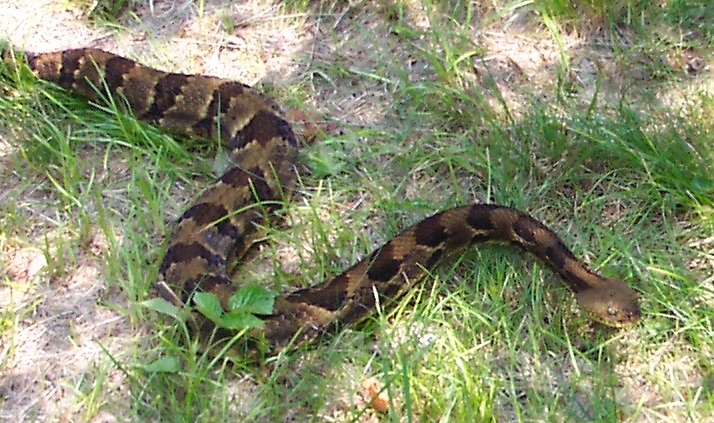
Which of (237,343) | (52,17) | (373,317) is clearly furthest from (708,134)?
(52,17)

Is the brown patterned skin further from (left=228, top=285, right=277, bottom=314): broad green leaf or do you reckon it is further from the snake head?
(left=228, top=285, right=277, bottom=314): broad green leaf

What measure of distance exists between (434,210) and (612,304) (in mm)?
980

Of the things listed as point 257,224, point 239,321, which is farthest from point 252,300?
point 257,224

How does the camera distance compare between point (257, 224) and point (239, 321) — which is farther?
point (257, 224)

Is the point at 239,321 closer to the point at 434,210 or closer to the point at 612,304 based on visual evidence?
the point at 434,210

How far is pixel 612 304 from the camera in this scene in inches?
130

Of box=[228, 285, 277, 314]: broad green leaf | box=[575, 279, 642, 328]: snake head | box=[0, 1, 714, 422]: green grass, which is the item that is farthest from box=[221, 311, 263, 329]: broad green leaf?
box=[575, 279, 642, 328]: snake head

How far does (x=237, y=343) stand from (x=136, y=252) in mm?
739

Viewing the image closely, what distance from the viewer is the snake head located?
329cm

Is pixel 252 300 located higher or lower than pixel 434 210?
higher

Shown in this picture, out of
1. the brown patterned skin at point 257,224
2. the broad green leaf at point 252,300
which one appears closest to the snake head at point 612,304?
the brown patterned skin at point 257,224

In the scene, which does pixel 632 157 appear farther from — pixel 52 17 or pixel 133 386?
pixel 52 17

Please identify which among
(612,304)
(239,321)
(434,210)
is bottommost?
(612,304)

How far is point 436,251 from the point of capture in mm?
3656
